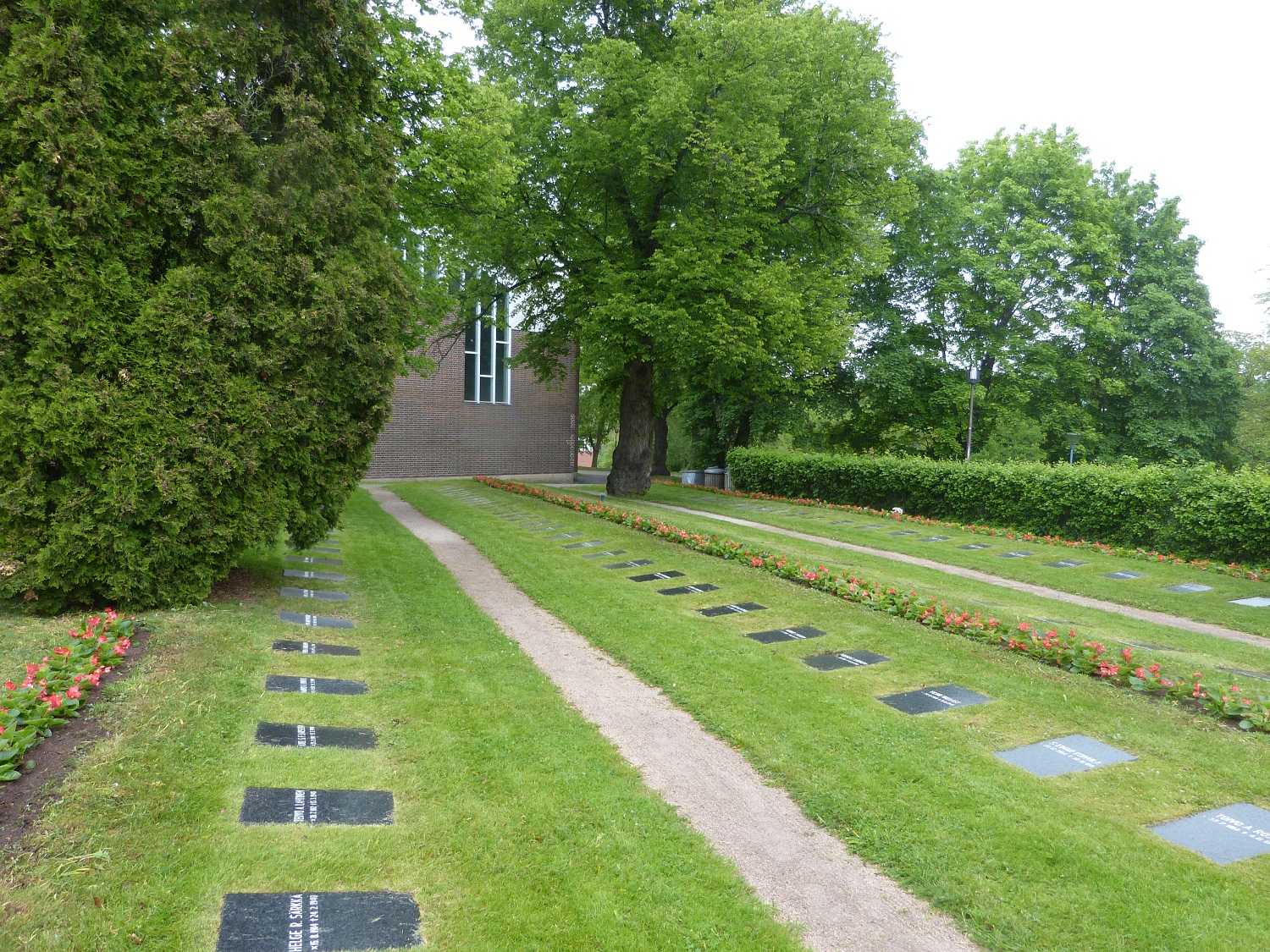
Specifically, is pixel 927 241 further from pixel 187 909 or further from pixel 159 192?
pixel 187 909

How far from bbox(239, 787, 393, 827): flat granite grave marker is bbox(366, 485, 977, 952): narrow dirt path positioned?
64.8 inches

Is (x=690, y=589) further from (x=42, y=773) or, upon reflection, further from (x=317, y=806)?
(x=42, y=773)

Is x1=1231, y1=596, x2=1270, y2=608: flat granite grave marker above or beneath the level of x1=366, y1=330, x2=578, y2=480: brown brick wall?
beneath

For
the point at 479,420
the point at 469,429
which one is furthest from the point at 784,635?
the point at 479,420

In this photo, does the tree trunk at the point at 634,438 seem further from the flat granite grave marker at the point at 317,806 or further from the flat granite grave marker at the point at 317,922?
the flat granite grave marker at the point at 317,922

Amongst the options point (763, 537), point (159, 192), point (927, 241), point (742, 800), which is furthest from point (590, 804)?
point (927, 241)

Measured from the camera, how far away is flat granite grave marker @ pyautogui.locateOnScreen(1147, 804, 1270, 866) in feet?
13.1

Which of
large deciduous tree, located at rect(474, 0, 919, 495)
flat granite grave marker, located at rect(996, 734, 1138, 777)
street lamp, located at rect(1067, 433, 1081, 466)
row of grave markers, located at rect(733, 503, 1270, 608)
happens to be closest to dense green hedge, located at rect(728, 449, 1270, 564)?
row of grave markers, located at rect(733, 503, 1270, 608)

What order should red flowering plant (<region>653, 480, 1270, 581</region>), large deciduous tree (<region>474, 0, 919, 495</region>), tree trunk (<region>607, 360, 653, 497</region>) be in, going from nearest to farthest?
1. red flowering plant (<region>653, 480, 1270, 581</region>)
2. large deciduous tree (<region>474, 0, 919, 495</region>)
3. tree trunk (<region>607, 360, 653, 497</region>)

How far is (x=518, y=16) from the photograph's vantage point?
17703mm

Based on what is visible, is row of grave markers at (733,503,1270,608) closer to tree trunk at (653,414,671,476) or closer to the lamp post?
the lamp post

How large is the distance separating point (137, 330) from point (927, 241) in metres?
26.4

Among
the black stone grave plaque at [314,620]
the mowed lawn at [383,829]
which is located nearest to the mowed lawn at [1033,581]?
the mowed lawn at [383,829]

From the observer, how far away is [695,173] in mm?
17609
